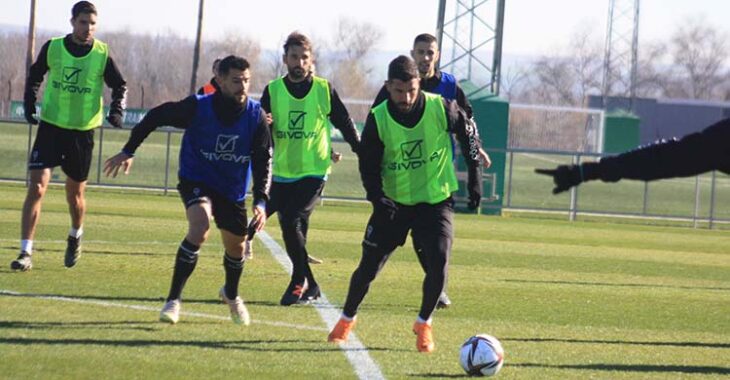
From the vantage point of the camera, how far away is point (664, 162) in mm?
6117

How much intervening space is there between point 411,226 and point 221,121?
1.44m

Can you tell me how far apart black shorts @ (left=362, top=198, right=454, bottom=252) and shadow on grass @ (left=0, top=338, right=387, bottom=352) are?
2.46 ft

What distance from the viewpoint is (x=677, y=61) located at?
122 m

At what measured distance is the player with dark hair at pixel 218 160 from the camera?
9461mm

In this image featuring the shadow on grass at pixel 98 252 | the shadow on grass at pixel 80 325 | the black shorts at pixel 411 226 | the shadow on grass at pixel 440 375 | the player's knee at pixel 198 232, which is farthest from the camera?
the shadow on grass at pixel 98 252

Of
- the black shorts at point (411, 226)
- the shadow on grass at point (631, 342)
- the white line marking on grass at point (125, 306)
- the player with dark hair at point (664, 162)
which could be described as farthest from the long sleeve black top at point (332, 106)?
the player with dark hair at point (664, 162)

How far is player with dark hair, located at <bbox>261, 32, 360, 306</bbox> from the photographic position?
11336 millimetres

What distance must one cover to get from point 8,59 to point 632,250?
173 feet

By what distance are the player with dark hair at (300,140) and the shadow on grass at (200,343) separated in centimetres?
239

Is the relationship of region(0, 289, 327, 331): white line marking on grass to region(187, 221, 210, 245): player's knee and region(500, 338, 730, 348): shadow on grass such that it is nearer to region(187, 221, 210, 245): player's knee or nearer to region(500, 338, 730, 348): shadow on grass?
region(187, 221, 210, 245): player's knee

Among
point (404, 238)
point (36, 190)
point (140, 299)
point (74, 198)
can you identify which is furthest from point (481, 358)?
point (74, 198)

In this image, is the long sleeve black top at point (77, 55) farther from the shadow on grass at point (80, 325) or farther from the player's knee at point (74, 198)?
the shadow on grass at point (80, 325)

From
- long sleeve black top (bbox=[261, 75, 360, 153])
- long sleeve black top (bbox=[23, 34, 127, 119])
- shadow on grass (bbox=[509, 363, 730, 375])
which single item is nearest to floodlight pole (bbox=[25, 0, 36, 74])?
long sleeve black top (bbox=[23, 34, 127, 119])

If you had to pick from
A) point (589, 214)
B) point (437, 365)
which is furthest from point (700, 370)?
point (589, 214)
